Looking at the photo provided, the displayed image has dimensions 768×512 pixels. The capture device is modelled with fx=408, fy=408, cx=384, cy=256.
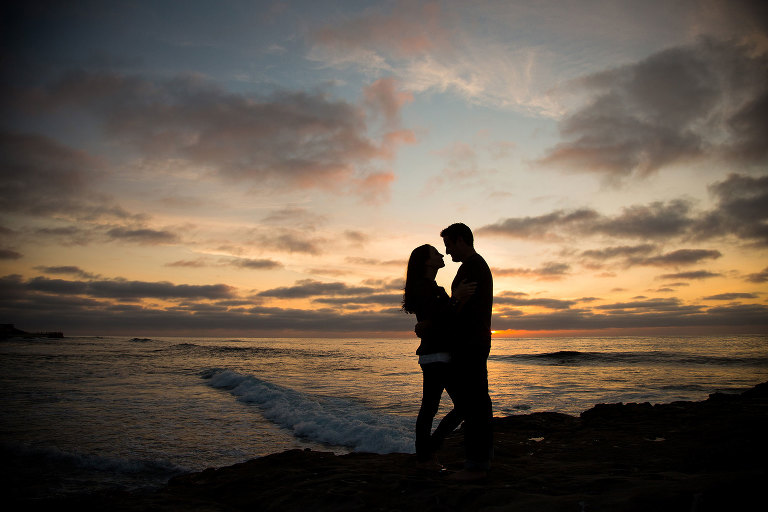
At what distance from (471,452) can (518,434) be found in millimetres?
3469

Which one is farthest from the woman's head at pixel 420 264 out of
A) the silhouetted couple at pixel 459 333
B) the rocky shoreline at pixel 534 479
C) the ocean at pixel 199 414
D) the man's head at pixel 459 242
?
the ocean at pixel 199 414

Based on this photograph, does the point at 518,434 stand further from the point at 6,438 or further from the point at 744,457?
the point at 6,438

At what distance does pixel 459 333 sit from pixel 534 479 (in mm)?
1579

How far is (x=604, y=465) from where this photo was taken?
4645 mm

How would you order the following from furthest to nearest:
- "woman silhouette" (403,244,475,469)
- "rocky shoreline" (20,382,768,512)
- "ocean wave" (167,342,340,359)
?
"ocean wave" (167,342,340,359), "woman silhouette" (403,244,475,469), "rocky shoreline" (20,382,768,512)

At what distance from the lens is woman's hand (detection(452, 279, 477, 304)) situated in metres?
4.11

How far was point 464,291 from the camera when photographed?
13.6 feet

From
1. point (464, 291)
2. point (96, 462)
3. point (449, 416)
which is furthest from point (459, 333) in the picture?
point (96, 462)

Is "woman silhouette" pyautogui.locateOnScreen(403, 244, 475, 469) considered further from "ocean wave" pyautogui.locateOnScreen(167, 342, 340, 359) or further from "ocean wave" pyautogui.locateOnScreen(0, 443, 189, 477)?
"ocean wave" pyautogui.locateOnScreen(167, 342, 340, 359)

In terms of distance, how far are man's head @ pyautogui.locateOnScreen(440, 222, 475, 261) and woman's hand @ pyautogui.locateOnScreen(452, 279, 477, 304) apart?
16.0 inches

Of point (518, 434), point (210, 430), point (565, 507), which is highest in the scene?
point (565, 507)

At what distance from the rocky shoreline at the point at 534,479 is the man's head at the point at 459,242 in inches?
88.7

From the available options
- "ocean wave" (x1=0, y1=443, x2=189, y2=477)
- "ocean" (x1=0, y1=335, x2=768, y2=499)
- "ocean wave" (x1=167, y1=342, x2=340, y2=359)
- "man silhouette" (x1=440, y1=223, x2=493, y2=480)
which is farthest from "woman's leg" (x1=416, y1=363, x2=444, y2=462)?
"ocean wave" (x1=167, y1=342, x2=340, y2=359)

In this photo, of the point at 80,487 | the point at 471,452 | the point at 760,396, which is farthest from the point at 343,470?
the point at 760,396
